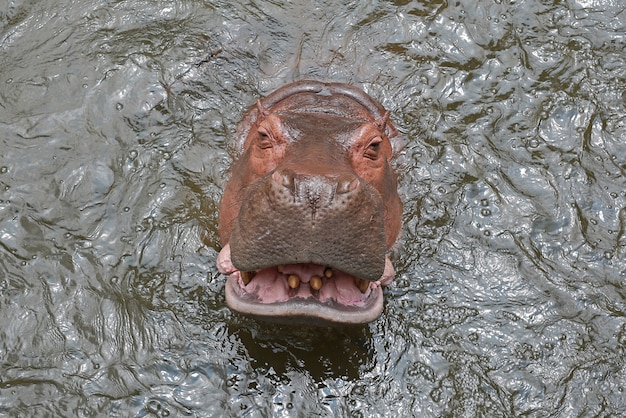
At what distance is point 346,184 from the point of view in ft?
13.1

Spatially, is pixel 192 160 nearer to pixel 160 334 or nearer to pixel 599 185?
pixel 160 334

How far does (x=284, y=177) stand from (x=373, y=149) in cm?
106

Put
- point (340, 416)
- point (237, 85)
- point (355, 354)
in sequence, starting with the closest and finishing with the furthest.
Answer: point (340, 416) < point (355, 354) < point (237, 85)

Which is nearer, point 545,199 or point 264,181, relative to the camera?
point 264,181

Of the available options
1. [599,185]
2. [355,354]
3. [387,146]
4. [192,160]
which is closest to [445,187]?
[387,146]

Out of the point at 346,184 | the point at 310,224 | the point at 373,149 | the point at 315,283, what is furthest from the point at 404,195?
the point at 310,224

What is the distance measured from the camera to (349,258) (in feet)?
13.4

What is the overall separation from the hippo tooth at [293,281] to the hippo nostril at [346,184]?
605 millimetres

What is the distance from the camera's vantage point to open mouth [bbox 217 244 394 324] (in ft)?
13.6

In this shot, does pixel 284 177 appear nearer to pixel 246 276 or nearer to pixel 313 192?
pixel 313 192

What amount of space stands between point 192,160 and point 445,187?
208cm

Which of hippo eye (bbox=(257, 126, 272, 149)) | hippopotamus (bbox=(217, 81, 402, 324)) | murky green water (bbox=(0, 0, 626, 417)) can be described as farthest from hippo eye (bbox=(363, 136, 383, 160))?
murky green water (bbox=(0, 0, 626, 417))

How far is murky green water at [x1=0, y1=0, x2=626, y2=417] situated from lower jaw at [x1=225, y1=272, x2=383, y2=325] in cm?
85

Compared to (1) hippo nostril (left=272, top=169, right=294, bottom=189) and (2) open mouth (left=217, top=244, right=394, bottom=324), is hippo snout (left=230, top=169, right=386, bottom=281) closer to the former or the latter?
(1) hippo nostril (left=272, top=169, right=294, bottom=189)
